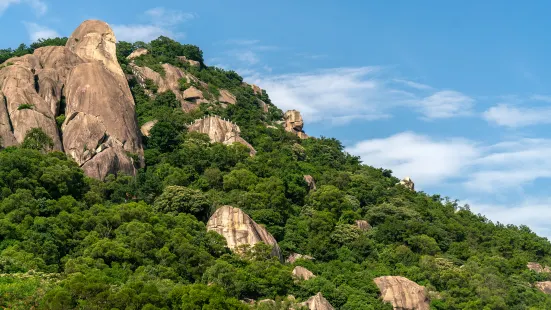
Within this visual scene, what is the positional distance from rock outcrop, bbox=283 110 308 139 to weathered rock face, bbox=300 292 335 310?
47.9m

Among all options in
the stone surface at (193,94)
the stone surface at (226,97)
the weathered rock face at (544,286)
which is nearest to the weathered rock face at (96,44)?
the stone surface at (193,94)

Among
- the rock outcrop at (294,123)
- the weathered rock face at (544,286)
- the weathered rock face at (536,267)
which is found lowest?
the weathered rock face at (544,286)

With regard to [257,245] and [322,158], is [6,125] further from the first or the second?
[322,158]

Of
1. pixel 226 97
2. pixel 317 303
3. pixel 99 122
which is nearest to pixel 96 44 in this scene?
pixel 226 97

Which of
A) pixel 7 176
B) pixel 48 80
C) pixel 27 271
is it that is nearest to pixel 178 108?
pixel 48 80

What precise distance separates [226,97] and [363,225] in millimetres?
30047

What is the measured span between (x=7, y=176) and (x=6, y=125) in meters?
10.9

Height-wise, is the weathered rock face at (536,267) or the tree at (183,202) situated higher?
the tree at (183,202)

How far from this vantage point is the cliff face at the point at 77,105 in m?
66.2

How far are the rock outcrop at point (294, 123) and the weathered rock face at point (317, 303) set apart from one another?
157 ft

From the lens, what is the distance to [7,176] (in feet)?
183

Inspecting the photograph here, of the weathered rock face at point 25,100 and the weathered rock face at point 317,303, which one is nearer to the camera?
the weathered rock face at point 317,303

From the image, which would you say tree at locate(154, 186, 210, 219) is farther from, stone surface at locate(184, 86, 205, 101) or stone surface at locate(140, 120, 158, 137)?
stone surface at locate(184, 86, 205, 101)

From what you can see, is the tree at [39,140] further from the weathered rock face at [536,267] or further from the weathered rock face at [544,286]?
the weathered rock face at [536,267]
